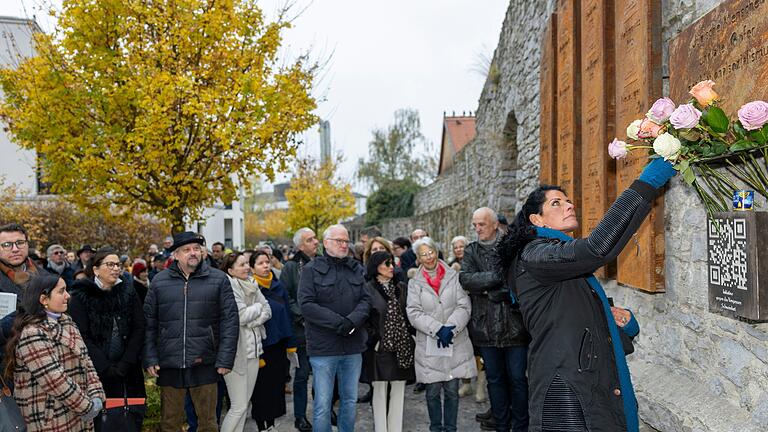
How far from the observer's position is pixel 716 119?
267 centimetres

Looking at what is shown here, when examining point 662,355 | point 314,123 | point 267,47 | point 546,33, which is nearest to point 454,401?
point 662,355

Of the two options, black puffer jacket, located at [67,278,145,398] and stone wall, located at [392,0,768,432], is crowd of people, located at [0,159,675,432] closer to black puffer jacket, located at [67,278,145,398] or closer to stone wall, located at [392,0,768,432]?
black puffer jacket, located at [67,278,145,398]

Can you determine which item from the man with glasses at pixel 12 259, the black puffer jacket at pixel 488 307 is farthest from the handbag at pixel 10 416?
the black puffer jacket at pixel 488 307

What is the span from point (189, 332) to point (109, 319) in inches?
28.3

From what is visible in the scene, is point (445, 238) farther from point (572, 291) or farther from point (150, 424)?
point (572, 291)

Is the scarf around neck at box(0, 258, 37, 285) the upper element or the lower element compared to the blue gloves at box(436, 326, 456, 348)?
upper

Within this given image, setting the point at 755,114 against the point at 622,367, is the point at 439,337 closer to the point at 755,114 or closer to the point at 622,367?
the point at 622,367

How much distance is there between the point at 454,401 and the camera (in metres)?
5.45

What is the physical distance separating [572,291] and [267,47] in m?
7.28

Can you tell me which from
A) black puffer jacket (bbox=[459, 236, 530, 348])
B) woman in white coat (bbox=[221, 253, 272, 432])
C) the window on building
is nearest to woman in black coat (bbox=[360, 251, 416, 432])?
black puffer jacket (bbox=[459, 236, 530, 348])

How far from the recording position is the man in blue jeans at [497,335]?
17.6ft

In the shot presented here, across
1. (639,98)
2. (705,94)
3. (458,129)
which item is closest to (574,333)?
(705,94)

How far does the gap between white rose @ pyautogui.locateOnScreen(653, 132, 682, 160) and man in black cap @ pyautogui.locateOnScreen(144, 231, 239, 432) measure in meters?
3.73

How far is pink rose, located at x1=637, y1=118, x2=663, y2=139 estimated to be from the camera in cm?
276
